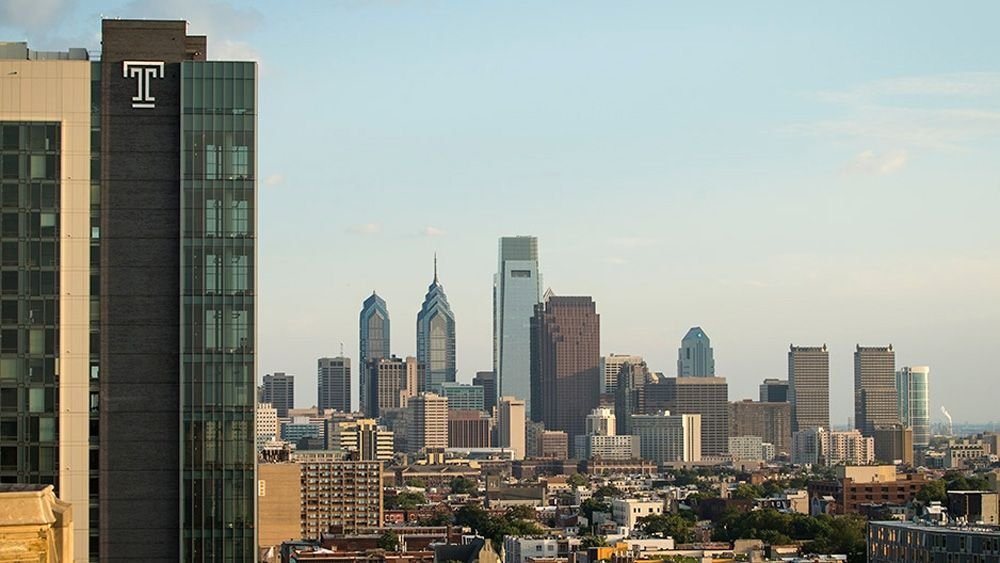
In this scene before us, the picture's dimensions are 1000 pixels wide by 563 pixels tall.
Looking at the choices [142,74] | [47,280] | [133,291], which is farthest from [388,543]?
[142,74]

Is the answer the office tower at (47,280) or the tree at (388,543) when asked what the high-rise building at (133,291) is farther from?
the tree at (388,543)

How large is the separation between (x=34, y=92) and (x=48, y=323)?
755cm

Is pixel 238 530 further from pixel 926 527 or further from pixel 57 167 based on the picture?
pixel 926 527

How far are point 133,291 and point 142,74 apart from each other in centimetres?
712

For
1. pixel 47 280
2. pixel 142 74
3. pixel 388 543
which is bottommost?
pixel 388 543

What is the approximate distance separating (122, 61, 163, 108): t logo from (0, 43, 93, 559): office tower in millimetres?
1288

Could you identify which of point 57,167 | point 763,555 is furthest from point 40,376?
point 763,555

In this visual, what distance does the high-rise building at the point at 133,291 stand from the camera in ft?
206

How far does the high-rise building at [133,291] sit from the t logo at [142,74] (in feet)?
0.21

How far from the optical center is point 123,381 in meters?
63.6

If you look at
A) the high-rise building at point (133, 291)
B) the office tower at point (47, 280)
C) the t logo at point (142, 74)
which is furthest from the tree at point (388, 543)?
the t logo at point (142, 74)

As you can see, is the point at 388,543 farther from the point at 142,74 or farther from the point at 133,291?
the point at 142,74

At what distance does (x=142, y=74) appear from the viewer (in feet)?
213

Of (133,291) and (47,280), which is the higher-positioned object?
(47,280)
